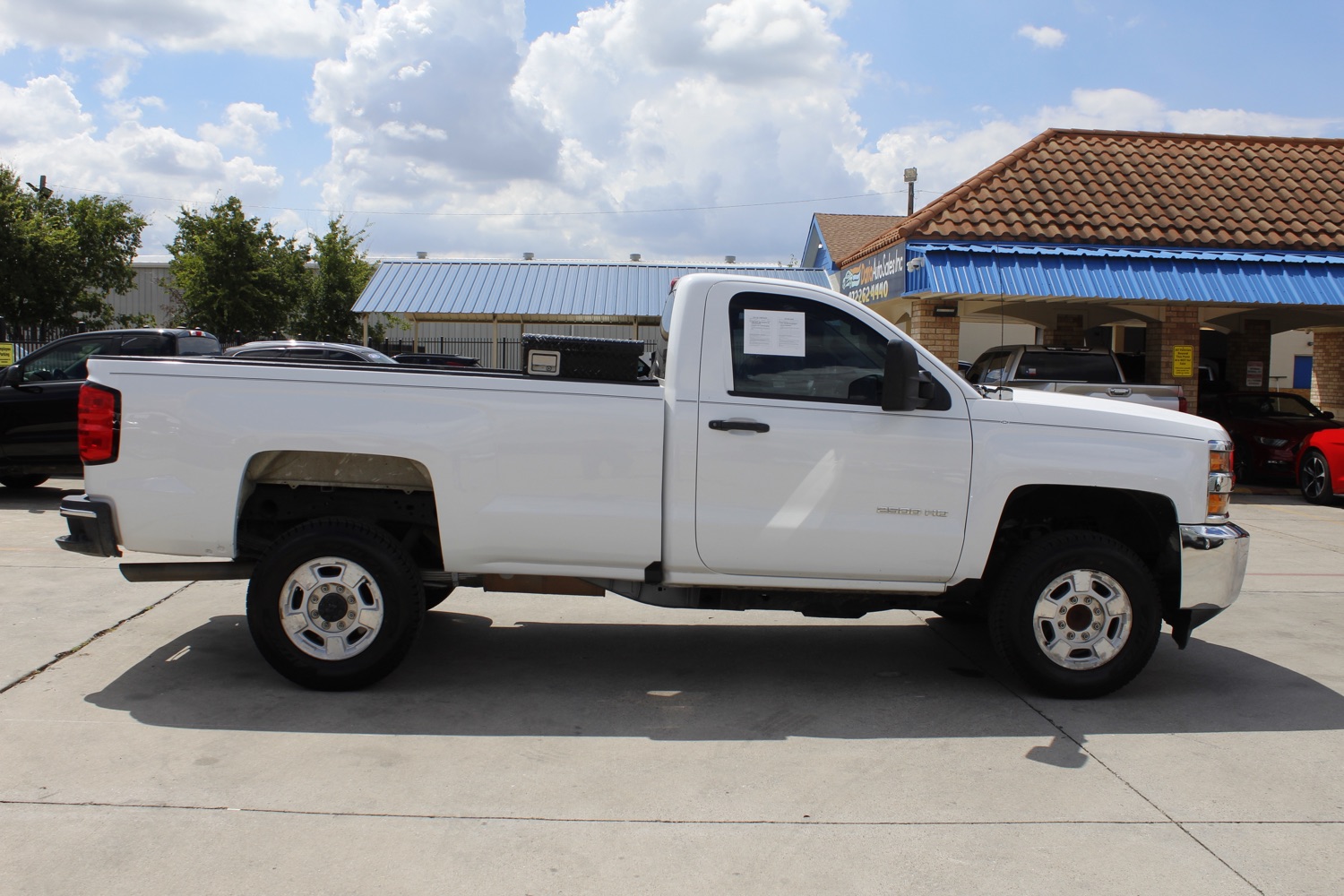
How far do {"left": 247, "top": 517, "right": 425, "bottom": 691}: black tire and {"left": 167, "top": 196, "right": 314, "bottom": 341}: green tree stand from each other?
1167 inches

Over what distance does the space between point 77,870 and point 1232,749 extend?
4.67 meters

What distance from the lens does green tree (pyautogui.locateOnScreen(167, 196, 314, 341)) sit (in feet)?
105

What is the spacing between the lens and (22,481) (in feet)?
42.4

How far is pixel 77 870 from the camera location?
11.4 ft

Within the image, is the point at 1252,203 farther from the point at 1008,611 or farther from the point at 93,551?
the point at 93,551

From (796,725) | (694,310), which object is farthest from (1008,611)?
(694,310)

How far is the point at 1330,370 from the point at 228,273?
94.5ft

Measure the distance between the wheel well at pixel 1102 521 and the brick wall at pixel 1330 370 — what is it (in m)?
18.7

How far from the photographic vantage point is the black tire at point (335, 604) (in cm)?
519

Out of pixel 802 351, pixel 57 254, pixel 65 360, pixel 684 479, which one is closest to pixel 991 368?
pixel 802 351

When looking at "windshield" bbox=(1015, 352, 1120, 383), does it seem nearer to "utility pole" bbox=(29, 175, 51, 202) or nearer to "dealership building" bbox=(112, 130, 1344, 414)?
"dealership building" bbox=(112, 130, 1344, 414)

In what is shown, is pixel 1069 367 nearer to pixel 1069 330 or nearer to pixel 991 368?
pixel 991 368

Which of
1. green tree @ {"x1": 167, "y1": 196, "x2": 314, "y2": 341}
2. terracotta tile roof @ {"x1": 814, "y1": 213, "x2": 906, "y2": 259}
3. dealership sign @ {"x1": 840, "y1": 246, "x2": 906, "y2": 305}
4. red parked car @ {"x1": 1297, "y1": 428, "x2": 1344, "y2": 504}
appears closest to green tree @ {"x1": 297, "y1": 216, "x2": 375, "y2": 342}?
green tree @ {"x1": 167, "y1": 196, "x2": 314, "y2": 341}

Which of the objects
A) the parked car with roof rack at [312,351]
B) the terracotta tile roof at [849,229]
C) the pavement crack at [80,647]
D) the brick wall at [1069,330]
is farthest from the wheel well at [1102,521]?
the terracotta tile roof at [849,229]
